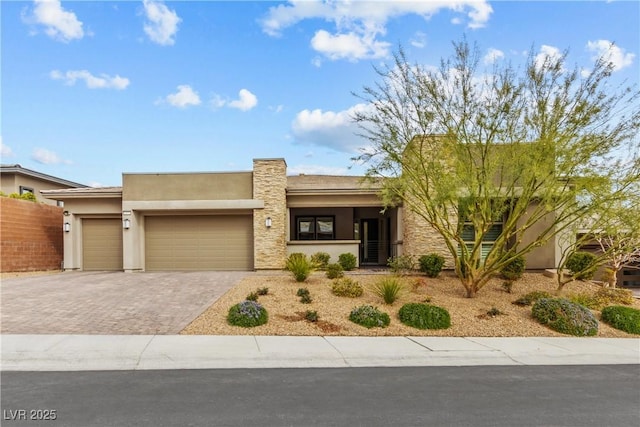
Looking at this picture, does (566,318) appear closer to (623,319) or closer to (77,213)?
(623,319)

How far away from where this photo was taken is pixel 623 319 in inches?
385

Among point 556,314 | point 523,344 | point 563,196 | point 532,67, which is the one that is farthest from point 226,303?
point 532,67

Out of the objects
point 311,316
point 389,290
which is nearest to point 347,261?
point 389,290

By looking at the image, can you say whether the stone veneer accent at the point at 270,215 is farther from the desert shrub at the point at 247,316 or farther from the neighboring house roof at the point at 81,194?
the desert shrub at the point at 247,316

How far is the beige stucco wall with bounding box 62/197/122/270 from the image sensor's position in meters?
18.3

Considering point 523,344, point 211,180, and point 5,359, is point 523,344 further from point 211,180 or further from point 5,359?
point 211,180

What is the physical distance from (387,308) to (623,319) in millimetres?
5758

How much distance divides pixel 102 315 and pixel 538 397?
9133mm

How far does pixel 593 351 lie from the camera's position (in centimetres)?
784

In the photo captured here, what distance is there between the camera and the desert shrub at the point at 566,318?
921 cm

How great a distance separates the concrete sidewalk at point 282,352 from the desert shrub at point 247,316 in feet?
2.42

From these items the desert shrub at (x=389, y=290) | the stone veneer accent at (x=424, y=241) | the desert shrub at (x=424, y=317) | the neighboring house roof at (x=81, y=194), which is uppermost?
the neighboring house roof at (x=81, y=194)

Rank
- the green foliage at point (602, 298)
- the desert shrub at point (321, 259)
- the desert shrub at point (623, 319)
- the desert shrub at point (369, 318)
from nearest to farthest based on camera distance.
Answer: the desert shrub at point (369, 318) → the desert shrub at point (623, 319) → the green foliage at point (602, 298) → the desert shrub at point (321, 259)

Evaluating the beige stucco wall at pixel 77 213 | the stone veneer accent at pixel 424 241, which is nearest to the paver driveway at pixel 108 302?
the beige stucco wall at pixel 77 213
